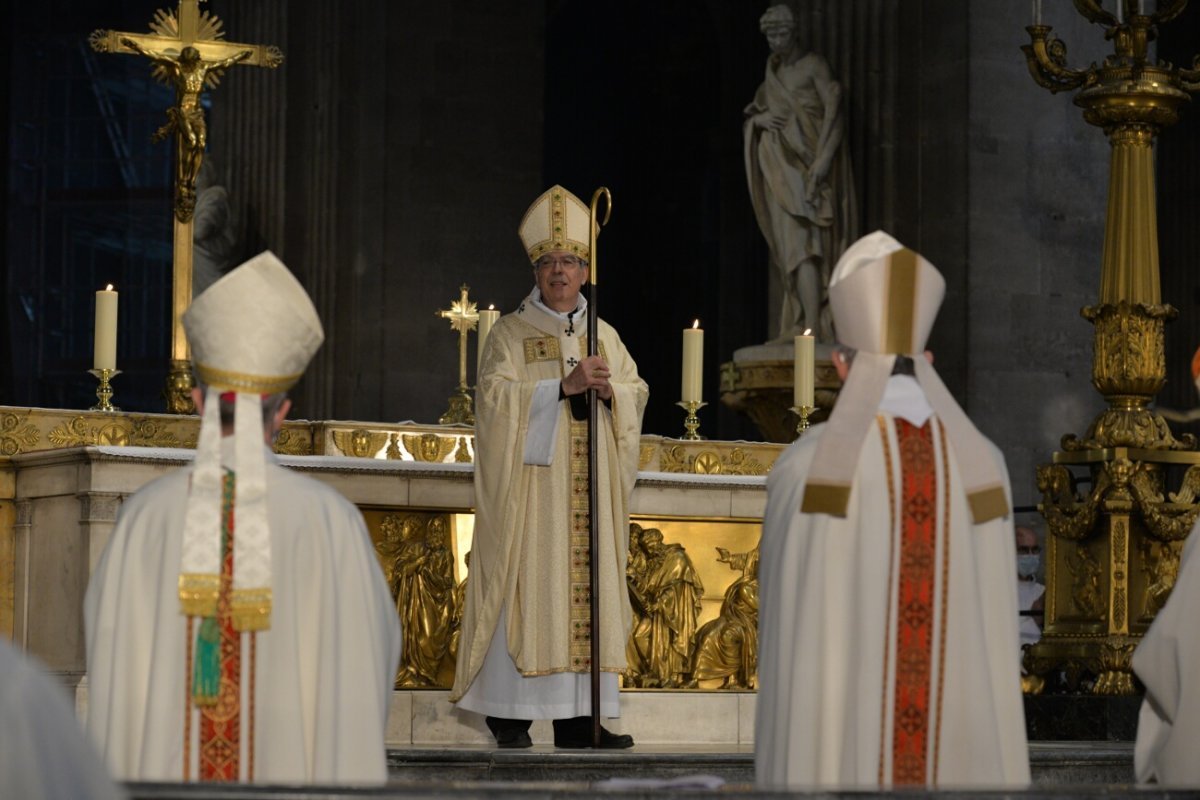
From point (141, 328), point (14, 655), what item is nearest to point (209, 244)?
point (141, 328)

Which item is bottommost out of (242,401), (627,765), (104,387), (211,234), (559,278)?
(627,765)

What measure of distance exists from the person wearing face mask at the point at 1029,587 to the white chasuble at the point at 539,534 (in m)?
3.86

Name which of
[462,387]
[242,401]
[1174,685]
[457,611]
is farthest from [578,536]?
[242,401]

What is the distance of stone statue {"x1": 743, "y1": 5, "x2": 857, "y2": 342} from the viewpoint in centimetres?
1401

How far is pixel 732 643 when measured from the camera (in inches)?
363

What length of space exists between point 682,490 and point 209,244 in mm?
8644

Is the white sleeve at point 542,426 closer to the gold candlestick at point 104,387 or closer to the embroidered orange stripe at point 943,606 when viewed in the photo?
the gold candlestick at point 104,387

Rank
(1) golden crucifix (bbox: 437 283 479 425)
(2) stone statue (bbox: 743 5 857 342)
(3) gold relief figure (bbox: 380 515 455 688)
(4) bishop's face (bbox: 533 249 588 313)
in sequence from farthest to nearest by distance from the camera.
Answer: (2) stone statue (bbox: 743 5 857 342) → (1) golden crucifix (bbox: 437 283 479 425) → (3) gold relief figure (bbox: 380 515 455 688) → (4) bishop's face (bbox: 533 249 588 313)

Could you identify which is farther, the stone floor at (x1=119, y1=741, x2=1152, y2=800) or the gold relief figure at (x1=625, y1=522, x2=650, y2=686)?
the gold relief figure at (x1=625, y1=522, x2=650, y2=686)

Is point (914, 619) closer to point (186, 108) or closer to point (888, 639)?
point (888, 639)

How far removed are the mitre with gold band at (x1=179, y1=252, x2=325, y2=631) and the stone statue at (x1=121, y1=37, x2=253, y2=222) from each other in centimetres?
452

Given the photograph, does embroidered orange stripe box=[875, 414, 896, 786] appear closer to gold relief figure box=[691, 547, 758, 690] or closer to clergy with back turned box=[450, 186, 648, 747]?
clergy with back turned box=[450, 186, 648, 747]

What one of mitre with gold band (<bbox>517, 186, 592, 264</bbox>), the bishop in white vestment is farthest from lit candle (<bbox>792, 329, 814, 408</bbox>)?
the bishop in white vestment

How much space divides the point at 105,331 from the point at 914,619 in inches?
175
